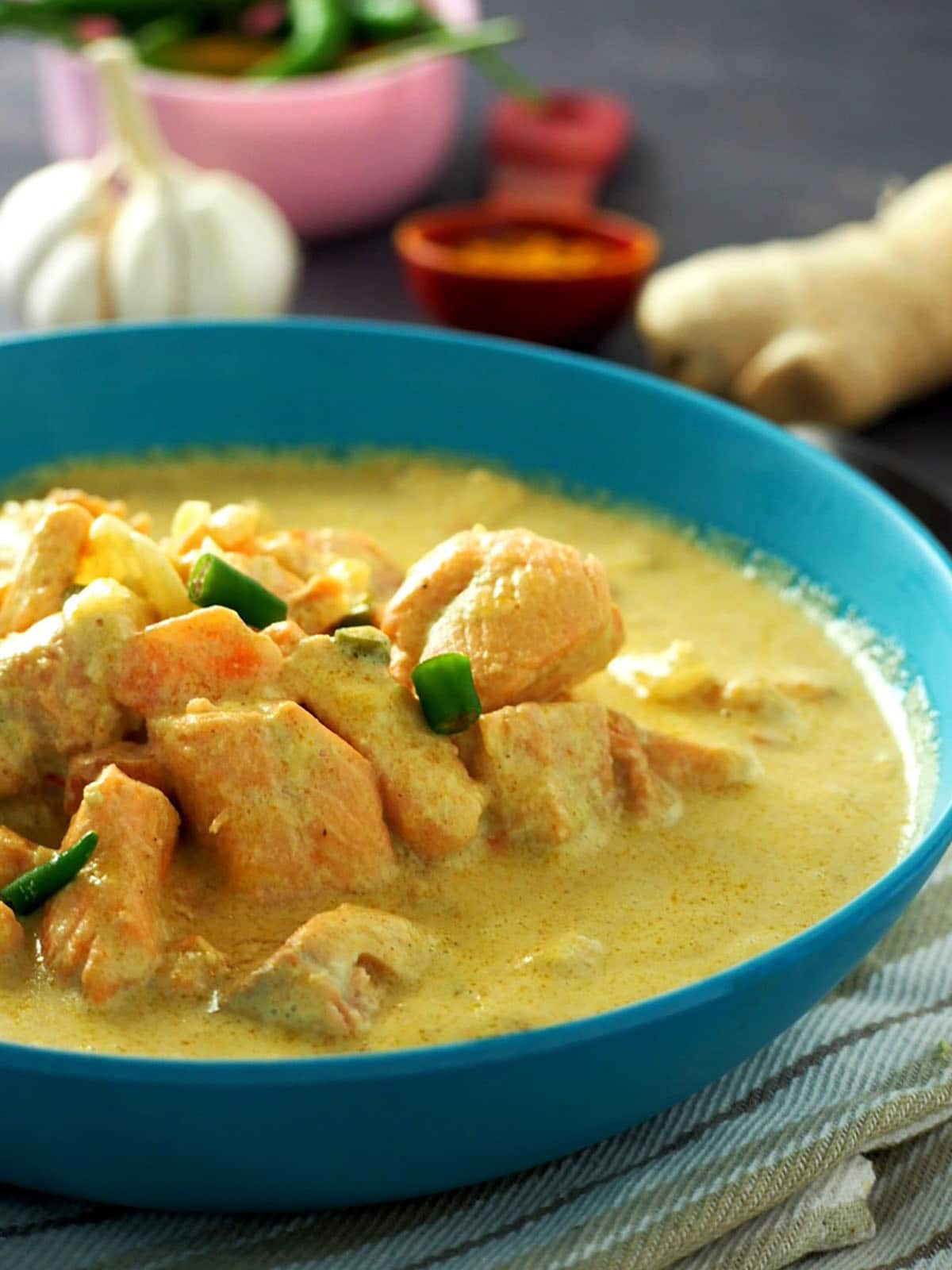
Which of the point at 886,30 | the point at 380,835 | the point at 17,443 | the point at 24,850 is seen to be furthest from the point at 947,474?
the point at 886,30

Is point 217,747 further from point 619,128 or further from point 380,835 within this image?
point 619,128

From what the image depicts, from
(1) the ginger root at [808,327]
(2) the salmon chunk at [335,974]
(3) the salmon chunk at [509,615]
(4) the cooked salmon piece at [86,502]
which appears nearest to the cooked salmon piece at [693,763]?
(3) the salmon chunk at [509,615]

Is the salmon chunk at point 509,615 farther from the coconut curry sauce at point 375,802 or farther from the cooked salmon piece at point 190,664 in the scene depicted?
the cooked salmon piece at point 190,664

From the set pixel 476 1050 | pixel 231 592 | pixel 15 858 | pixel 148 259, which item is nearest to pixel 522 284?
pixel 148 259

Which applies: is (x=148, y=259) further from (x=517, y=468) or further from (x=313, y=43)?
(x=517, y=468)

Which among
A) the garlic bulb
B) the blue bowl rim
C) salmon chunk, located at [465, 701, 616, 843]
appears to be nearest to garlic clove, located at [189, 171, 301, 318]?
the garlic bulb

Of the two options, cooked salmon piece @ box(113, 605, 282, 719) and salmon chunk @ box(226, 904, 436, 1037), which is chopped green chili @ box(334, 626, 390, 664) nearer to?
cooked salmon piece @ box(113, 605, 282, 719)

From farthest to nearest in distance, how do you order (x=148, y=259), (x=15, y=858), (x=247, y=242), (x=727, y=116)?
(x=727, y=116) < (x=247, y=242) < (x=148, y=259) < (x=15, y=858)
